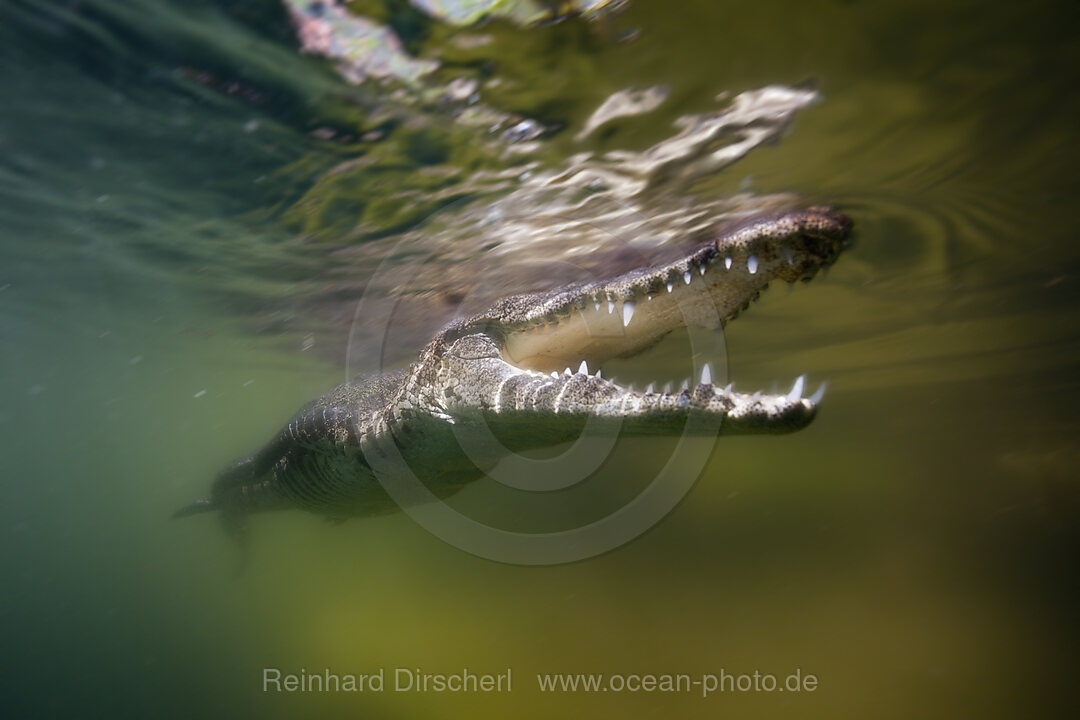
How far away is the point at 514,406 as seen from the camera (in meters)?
3.30

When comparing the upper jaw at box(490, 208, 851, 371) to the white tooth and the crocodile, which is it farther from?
the white tooth

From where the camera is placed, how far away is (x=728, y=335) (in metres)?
9.48

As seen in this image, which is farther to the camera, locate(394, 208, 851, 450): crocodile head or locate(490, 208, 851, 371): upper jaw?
locate(490, 208, 851, 371): upper jaw

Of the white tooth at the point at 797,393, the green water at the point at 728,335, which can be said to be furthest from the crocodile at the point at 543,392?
the green water at the point at 728,335

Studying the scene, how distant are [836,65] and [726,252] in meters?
1.52

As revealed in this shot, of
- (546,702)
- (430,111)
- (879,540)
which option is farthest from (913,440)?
(430,111)

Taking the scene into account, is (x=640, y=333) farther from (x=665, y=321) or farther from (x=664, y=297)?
(x=664, y=297)

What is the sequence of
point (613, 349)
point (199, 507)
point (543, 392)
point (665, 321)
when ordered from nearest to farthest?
point (543, 392)
point (665, 321)
point (613, 349)
point (199, 507)

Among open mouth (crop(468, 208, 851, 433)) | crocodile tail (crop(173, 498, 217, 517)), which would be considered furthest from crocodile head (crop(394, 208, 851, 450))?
crocodile tail (crop(173, 498, 217, 517))

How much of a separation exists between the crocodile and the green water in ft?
4.07

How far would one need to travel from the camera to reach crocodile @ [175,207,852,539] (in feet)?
7.97

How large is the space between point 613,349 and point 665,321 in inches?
24.2

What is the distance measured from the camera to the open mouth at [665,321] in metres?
2.15

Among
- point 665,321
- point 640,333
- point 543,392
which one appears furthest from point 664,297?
point 543,392
